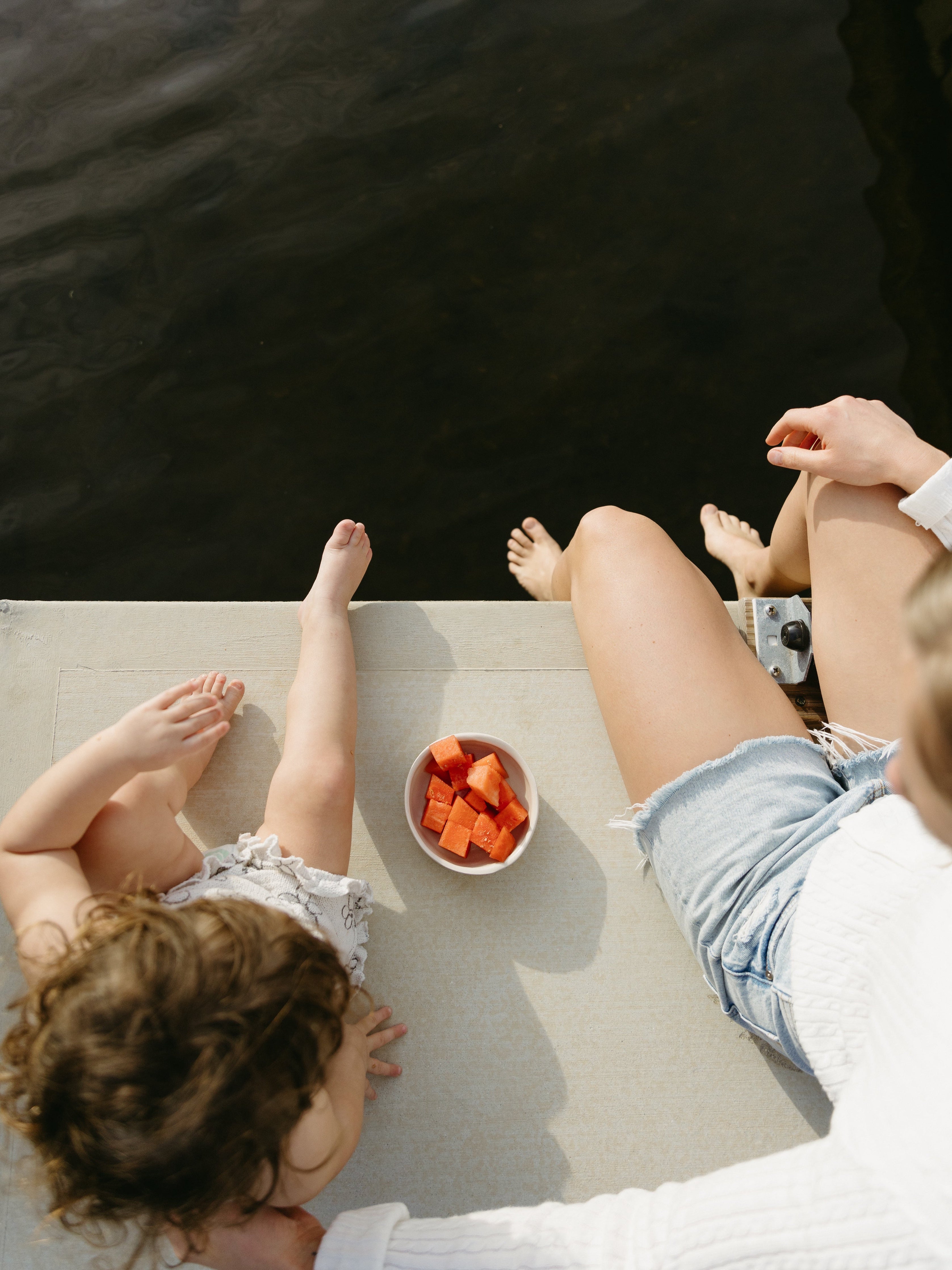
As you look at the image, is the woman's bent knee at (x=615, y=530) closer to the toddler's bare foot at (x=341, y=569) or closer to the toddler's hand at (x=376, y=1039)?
the toddler's bare foot at (x=341, y=569)

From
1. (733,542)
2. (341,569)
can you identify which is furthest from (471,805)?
(733,542)

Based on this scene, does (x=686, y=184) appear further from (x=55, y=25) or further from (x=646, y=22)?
(x=55, y=25)

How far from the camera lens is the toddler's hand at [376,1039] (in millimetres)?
1374

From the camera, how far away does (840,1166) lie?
849 mm

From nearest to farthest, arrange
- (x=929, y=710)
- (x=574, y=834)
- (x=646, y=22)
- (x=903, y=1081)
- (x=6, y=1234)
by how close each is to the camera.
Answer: (x=929, y=710) < (x=903, y=1081) < (x=6, y=1234) < (x=574, y=834) < (x=646, y=22)

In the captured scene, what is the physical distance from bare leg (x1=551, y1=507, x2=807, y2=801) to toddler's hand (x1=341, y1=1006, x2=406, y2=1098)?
0.56 m

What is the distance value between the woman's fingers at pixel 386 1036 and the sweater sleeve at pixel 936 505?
1191 millimetres

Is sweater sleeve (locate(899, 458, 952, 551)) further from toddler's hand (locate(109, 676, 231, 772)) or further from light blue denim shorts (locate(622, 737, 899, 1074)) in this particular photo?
toddler's hand (locate(109, 676, 231, 772))

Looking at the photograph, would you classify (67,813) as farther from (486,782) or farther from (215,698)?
(486,782)

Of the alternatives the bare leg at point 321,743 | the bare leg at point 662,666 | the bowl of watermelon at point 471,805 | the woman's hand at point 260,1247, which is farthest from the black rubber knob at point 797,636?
the woman's hand at point 260,1247

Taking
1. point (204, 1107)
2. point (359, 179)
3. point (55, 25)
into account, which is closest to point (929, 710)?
point (204, 1107)

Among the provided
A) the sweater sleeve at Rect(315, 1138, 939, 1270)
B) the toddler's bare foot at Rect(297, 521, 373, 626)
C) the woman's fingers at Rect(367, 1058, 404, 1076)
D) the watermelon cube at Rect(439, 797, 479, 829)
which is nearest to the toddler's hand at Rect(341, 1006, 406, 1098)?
the woman's fingers at Rect(367, 1058, 404, 1076)

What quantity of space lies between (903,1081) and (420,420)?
6.51 ft

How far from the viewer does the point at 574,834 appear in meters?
1.58
